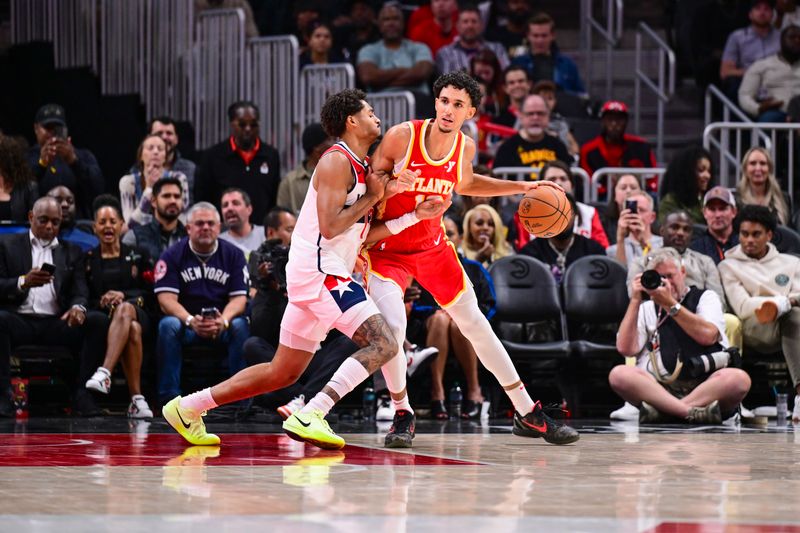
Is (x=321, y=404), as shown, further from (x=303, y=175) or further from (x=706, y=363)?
(x=303, y=175)

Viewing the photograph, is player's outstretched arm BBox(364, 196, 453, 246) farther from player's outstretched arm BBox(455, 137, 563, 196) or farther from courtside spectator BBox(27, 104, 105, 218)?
courtside spectator BBox(27, 104, 105, 218)

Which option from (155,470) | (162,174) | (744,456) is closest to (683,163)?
(162,174)

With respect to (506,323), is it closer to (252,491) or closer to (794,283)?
(794,283)

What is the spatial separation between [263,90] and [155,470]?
7.27 metres

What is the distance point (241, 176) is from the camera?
37.6 feet

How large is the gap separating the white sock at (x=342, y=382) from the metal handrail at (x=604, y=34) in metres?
8.79

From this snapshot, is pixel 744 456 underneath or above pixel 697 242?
underneath

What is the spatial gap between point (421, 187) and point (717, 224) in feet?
14.8

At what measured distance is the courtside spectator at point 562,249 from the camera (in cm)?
1045

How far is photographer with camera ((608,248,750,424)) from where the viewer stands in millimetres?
8945

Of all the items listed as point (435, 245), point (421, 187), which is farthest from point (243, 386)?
point (421, 187)

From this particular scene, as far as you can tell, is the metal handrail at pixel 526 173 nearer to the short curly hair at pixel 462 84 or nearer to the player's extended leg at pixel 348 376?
the short curly hair at pixel 462 84

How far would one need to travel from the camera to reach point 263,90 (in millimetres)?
12305

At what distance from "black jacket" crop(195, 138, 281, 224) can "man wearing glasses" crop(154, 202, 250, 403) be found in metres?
1.53
